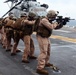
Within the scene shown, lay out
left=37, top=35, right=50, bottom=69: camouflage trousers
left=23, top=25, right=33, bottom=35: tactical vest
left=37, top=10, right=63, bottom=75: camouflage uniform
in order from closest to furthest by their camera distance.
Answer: left=37, top=10, right=63, bottom=75: camouflage uniform, left=37, top=35, right=50, bottom=69: camouflage trousers, left=23, top=25, right=33, bottom=35: tactical vest

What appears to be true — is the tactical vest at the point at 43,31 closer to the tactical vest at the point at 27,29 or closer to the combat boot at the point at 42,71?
the combat boot at the point at 42,71

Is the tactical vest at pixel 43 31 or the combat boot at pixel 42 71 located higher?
the tactical vest at pixel 43 31

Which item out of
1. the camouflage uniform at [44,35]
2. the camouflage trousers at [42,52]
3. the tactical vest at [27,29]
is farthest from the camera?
the tactical vest at [27,29]

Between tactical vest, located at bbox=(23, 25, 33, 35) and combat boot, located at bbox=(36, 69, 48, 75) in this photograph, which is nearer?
combat boot, located at bbox=(36, 69, 48, 75)

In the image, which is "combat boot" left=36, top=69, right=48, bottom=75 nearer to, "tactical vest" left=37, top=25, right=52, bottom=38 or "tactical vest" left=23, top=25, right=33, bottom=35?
"tactical vest" left=37, top=25, right=52, bottom=38

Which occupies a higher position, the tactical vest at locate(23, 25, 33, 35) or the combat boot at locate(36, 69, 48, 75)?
the tactical vest at locate(23, 25, 33, 35)

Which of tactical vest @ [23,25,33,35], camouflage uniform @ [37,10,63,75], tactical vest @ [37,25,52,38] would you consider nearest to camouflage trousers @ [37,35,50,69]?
camouflage uniform @ [37,10,63,75]

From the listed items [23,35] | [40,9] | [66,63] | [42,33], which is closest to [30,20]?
[23,35]

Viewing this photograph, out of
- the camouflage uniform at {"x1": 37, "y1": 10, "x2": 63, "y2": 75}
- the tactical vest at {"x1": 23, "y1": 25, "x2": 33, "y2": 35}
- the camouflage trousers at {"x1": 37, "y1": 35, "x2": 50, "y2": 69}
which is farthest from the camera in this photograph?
the tactical vest at {"x1": 23, "y1": 25, "x2": 33, "y2": 35}

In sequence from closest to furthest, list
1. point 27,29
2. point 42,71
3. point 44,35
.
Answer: point 42,71 → point 44,35 → point 27,29

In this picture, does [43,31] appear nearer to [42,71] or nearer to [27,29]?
[42,71]

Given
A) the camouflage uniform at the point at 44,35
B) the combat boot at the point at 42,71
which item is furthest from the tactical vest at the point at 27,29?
the combat boot at the point at 42,71

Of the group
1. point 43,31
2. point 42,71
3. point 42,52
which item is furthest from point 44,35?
point 42,71

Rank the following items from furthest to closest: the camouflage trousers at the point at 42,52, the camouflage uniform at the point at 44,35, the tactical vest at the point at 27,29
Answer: the tactical vest at the point at 27,29 < the camouflage trousers at the point at 42,52 < the camouflage uniform at the point at 44,35
